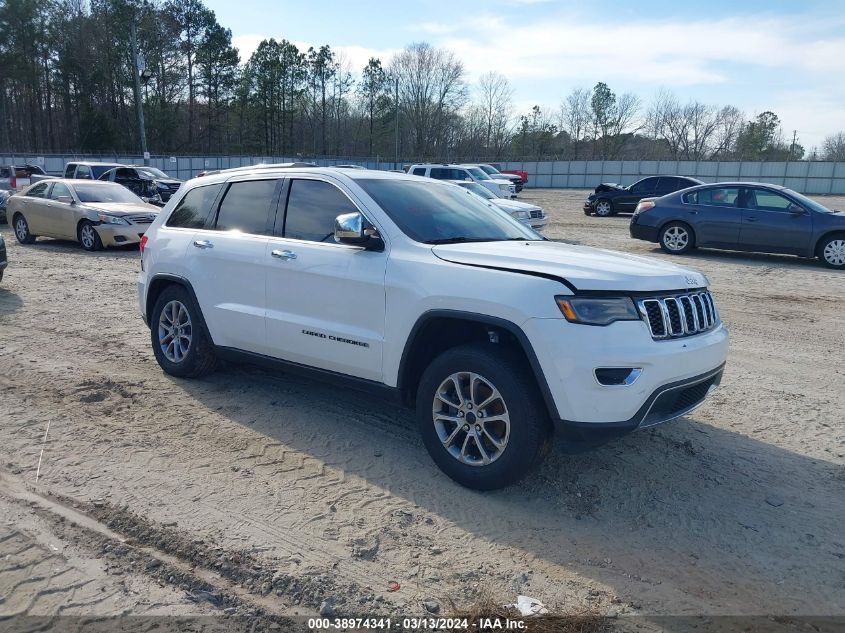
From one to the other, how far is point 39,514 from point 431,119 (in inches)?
3295

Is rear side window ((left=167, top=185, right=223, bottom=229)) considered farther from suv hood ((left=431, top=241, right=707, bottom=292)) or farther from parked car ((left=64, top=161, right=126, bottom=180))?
parked car ((left=64, top=161, right=126, bottom=180))

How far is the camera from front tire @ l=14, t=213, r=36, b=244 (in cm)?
1584

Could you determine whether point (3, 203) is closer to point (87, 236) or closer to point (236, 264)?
point (87, 236)

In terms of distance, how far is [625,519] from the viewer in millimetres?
3672

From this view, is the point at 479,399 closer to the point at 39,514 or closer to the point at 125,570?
the point at 125,570

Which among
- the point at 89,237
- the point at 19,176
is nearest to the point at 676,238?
the point at 89,237

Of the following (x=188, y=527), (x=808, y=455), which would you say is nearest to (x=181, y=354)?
(x=188, y=527)

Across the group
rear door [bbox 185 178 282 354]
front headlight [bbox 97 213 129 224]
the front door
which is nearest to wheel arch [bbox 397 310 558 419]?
the front door

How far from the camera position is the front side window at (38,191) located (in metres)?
15.5

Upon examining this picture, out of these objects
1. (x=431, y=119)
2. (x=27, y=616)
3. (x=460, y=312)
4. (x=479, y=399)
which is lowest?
(x=27, y=616)

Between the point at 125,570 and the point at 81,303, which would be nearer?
the point at 125,570

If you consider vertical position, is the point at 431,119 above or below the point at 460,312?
above

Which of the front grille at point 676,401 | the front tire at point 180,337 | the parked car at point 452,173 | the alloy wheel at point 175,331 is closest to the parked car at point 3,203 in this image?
the parked car at point 452,173

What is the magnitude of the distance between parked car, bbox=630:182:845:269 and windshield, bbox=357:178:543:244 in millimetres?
10101
